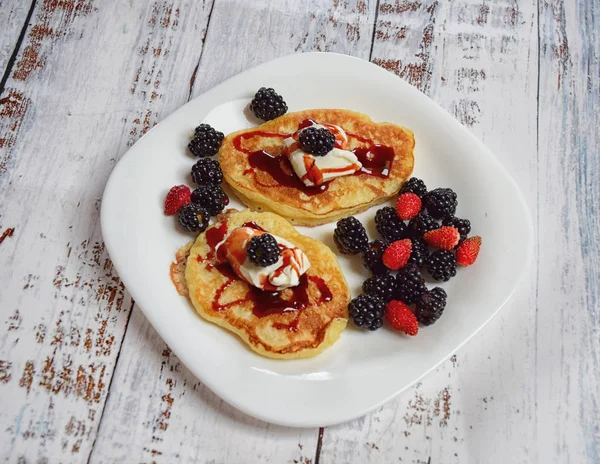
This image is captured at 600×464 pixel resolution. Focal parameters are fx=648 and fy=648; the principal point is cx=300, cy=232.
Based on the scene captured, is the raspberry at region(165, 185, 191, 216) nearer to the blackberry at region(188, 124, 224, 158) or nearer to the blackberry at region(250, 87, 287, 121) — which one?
the blackberry at region(188, 124, 224, 158)

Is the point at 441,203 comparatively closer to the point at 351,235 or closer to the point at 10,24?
the point at 351,235

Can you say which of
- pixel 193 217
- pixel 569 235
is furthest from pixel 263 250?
pixel 569 235

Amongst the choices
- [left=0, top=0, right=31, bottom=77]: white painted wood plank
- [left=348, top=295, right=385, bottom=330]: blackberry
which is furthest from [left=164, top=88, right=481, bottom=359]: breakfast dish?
[left=0, top=0, right=31, bottom=77]: white painted wood plank

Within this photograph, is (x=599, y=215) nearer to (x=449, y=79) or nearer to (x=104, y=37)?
(x=449, y=79)

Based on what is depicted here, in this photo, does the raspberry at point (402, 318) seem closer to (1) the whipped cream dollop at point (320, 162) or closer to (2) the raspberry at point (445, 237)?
(2) the raspberry at point (445, 237)

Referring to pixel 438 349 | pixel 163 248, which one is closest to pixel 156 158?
pixel 163 248

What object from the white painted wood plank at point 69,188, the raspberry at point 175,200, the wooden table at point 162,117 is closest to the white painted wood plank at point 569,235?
the wooden table at point 162,117
